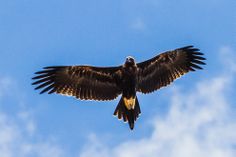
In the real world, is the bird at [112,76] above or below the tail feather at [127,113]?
above

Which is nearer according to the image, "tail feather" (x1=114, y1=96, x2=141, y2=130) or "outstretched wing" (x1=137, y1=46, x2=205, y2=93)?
"tail feather" (x1=114, y1=96, x2=141, y2=130)

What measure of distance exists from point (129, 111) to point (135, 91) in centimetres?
63

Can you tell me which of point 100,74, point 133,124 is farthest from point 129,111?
point 100,74

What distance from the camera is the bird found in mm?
19859

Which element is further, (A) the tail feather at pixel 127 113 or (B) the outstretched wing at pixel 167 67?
(B) the outstretched wing at pixel 167 67

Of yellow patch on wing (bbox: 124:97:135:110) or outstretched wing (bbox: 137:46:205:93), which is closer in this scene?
yellow patch on wing (bbox: 124:97:135:110)

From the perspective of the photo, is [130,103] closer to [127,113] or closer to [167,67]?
[127,113]

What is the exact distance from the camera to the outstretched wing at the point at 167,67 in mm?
20047

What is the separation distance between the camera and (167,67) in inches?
800

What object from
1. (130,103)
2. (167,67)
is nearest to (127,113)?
(130,103)

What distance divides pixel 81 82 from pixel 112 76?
3.32ft

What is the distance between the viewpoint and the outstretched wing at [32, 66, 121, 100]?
782 inches

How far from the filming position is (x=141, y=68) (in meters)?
20.0

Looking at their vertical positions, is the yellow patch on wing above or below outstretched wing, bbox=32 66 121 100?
below
